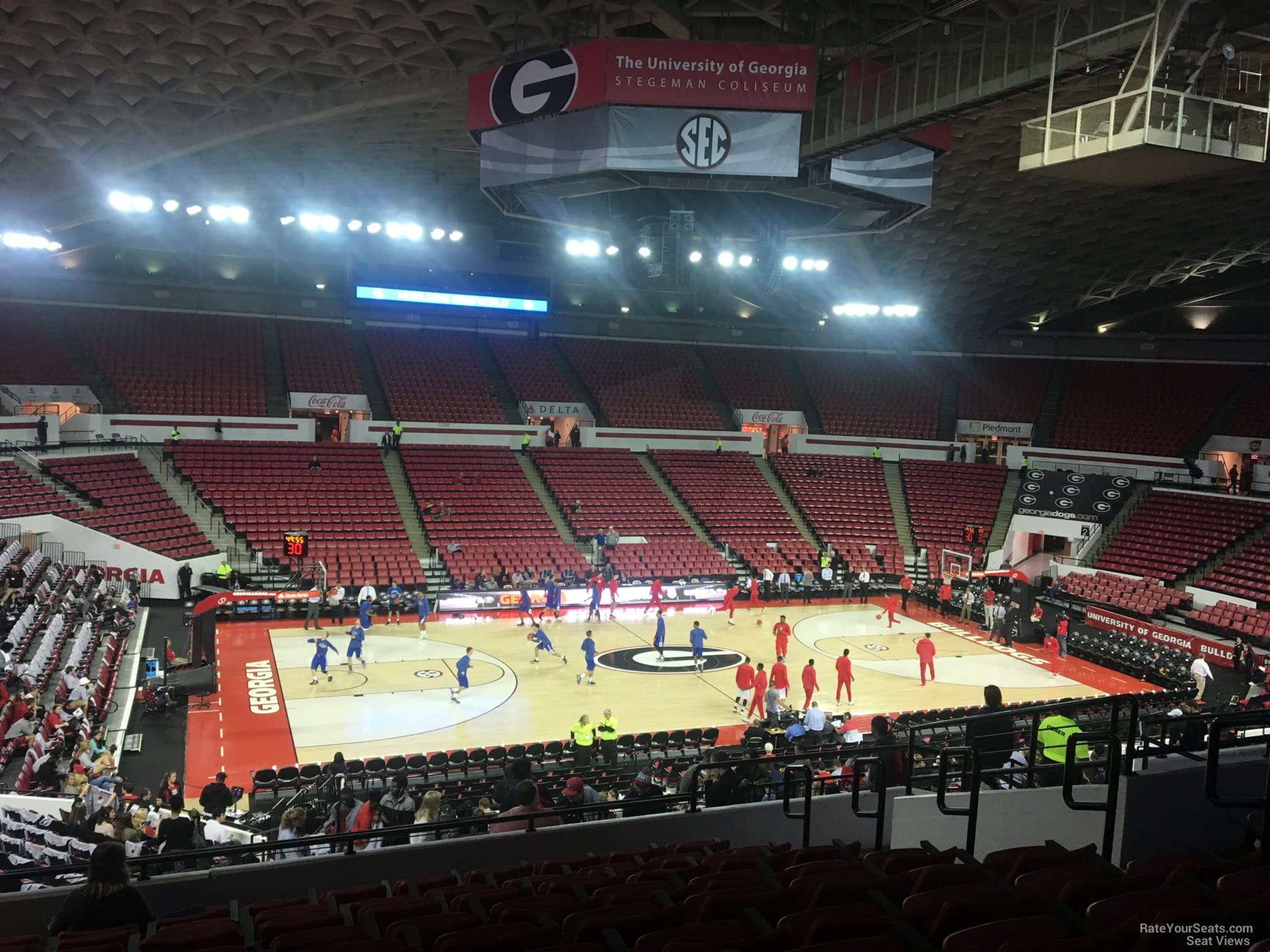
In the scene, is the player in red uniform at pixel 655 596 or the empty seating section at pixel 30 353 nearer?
the player in red uniform at pixel 655 596

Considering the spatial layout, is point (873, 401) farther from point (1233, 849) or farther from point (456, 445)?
point (1233, 849)

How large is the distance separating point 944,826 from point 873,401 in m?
38.6

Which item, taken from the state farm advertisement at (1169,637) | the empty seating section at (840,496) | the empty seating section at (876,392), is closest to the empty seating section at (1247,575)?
the state farm advertisement at (1169,637)

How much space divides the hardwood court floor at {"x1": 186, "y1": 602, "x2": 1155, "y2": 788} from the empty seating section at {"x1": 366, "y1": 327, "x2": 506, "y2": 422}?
1269 centimetres

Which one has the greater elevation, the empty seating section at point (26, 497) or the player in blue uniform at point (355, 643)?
the empty seating section at point (26, 497)

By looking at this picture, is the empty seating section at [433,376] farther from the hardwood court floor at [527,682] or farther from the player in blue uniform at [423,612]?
the hardwood court floor at [527,682]

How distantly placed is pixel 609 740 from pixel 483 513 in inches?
714

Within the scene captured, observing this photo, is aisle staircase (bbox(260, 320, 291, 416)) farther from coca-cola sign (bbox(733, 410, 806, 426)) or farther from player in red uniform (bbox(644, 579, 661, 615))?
coca-cola sign (bbox(733, 410, 806, 426))

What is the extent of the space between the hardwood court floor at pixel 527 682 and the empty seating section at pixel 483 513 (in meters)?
3.04

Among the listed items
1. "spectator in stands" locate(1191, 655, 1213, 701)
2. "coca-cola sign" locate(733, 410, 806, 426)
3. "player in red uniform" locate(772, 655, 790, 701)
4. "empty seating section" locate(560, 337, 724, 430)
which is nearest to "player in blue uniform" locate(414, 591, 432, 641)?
"player in red uniform" locate(772, 655, 790, 701)

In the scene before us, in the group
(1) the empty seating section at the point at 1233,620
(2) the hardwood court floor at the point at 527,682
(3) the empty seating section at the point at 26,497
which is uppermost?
(3) the empty seating section at the point at 26,497

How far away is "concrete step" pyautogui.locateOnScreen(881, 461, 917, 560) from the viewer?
36.6 m

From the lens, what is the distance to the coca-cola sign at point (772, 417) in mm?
43219

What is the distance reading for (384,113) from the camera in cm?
2434
